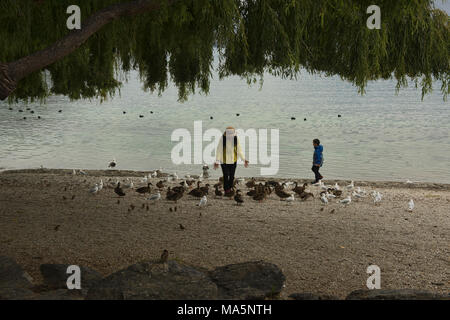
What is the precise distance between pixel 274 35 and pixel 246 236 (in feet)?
12.3

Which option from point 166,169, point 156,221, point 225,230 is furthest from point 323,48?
point 166,169

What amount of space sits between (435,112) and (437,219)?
191 ft

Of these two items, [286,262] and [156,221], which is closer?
[286,262]

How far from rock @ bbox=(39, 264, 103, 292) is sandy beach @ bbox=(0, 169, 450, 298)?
0.40 meters

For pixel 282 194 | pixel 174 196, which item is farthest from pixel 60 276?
pixel 282 194

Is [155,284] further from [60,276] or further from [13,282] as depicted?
[13,282]

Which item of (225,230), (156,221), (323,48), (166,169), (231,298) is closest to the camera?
(231,298)

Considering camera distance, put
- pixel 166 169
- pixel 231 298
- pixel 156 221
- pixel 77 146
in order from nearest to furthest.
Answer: pixel 231 298
pixel 156 221
pixel 166 169
pixel 77 146

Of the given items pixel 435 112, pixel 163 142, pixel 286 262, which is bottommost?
pixel 286 262

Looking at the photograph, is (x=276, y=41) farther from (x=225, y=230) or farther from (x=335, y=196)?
(x=335, y=196)

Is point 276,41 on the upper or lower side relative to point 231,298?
upper

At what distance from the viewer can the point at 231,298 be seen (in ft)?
19.2

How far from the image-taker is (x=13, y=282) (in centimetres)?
620

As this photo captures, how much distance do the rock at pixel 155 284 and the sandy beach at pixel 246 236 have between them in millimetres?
1533
